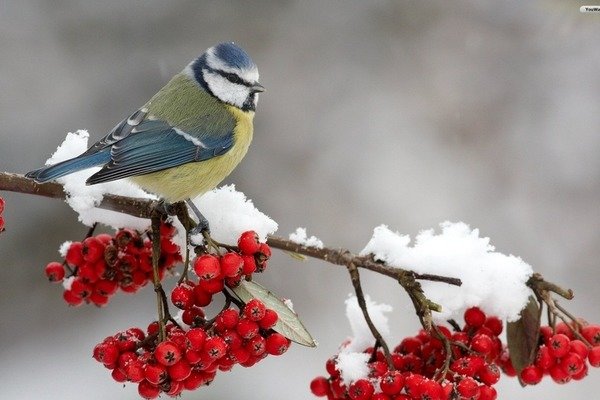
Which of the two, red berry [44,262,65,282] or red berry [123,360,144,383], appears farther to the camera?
red berry [44,262,65,282]

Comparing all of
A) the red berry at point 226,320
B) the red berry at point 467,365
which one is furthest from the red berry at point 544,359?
the red berry at point 226,320

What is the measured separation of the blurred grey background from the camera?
4.01m

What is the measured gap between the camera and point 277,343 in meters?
1.48

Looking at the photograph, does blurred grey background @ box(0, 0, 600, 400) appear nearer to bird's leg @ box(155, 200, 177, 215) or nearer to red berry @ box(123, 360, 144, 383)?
bird's leg @ box(155, 200, 177, 215)

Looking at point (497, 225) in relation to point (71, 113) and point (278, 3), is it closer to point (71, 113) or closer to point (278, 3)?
point (278, 3)

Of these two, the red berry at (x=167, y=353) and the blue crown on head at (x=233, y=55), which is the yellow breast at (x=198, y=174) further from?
the red berry at (x=167, y=353)

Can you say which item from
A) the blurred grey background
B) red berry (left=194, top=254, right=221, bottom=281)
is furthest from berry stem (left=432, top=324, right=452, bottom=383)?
the blurred grey background

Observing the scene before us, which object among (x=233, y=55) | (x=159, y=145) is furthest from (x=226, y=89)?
(x=159, y=145)

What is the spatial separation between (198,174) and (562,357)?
3.77 ft

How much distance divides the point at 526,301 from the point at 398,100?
3.07 meters

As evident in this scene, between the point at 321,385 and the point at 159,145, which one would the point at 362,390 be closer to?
the point at 321,385

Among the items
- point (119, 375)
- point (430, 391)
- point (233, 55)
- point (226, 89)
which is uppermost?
point (233, 55)

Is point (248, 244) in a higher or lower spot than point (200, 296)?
higher

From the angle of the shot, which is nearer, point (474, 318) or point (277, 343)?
point (277, 343)
